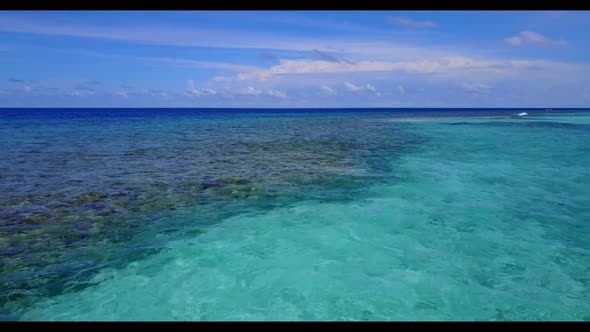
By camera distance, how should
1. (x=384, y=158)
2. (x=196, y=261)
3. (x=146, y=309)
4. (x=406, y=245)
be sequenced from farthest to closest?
(x=384, y=158), (x=406, y=245), (x=196, y=261), (x=146, y=309)

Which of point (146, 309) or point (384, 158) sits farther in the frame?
point (384, 158)

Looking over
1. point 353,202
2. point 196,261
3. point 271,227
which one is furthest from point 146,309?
point 353,202

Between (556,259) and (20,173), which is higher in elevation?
(20,173)

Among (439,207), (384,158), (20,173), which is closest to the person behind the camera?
(439,207)

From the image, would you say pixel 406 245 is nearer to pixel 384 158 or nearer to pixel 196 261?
pixel 196 261

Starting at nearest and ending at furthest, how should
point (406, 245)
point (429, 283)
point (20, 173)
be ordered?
point (429, 283)
point (406, 245)
point (20, 173)

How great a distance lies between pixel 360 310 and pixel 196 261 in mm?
3941

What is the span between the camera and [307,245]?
9.41m

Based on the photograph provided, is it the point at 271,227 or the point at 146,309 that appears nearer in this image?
the point at 146,309

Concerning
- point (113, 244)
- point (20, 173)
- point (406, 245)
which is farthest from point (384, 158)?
point (20, 173)

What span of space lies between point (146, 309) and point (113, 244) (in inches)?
116

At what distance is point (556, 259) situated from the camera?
8414 mm
